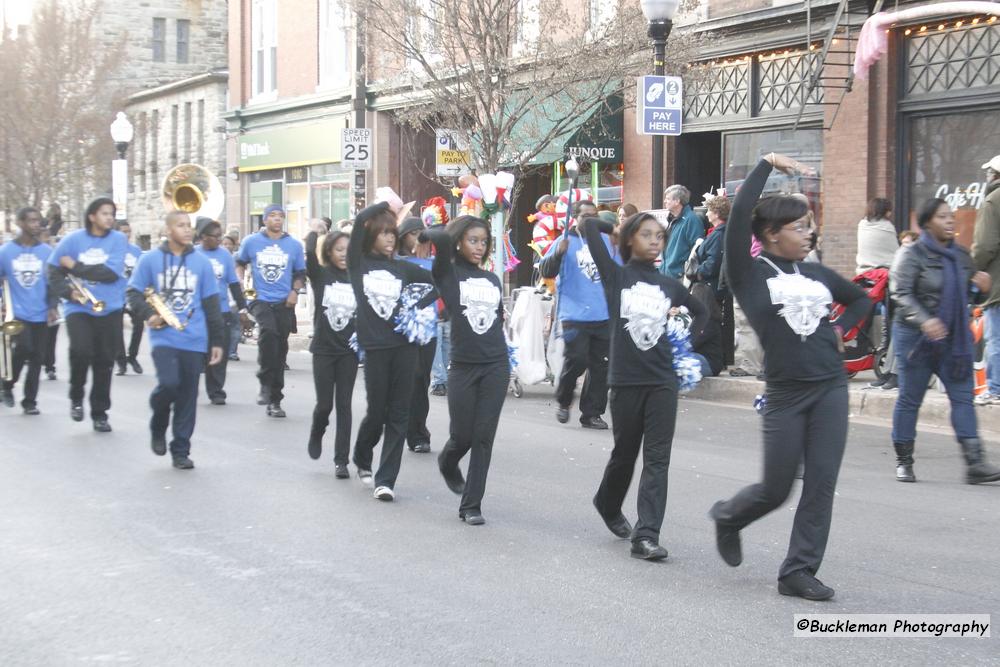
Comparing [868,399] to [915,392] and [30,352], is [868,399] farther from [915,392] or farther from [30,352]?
[30,352]

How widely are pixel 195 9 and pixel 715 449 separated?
1734 inches

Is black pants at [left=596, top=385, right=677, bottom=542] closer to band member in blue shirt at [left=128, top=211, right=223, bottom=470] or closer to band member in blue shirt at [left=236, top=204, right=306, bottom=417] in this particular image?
band member in blue shirt at [left=128, top=211, right=223, bottom=470]

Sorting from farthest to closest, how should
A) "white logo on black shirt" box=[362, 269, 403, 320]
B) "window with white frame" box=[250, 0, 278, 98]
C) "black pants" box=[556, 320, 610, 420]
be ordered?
"window with white frame" box=[250, 0, 278, 98] → "black pants" box=[556, 320, 610, 420] → "white logo on black shirt" box=[362, 269, 403, 320]

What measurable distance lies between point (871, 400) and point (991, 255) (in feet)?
7.53

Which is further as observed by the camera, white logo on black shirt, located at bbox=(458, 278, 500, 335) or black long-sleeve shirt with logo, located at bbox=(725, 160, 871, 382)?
white logo on black shirt, located at bbox=(458, 278, 500, 335)

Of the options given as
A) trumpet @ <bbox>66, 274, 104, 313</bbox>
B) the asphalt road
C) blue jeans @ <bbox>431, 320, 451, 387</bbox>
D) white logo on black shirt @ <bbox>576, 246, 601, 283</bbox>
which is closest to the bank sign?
blue jeans @ <bbox>431, 320, 451, 387</bbox>

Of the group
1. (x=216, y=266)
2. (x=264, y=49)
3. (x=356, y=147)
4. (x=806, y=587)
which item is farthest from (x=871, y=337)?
(x=264, y=49)

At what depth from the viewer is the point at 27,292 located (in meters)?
12.7

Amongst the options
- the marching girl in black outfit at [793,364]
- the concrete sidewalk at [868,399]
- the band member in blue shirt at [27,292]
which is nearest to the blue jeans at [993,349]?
the concrete sidewalk at [868,399]

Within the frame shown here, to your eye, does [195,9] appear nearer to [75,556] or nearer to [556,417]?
[556,417]

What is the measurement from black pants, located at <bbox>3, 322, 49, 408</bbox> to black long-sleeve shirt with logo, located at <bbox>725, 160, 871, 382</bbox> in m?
8.50

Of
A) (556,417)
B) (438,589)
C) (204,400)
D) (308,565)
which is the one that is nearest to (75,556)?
(308,565)

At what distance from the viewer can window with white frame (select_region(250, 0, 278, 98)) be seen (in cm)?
3338

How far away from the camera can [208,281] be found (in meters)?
9.51
